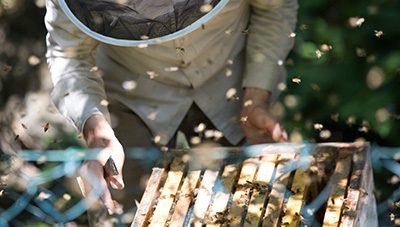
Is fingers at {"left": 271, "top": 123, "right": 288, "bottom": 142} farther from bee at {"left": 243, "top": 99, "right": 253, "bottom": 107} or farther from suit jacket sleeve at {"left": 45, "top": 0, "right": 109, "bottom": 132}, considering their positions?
suit jacket sleeve at {"left": 45, "top": 0, "right": 109, "bottom": 132}

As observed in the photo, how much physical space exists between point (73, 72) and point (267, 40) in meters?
0.70

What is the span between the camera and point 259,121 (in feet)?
5.96

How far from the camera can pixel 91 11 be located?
143cm

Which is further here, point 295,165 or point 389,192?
point 389,192

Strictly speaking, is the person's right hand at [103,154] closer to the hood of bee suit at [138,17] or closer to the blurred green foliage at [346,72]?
the hood of bee suit at [138,17]

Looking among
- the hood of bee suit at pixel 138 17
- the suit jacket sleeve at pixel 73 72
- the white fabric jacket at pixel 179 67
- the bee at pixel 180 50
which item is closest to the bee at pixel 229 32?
the white fabric jacket at pixel 179 67

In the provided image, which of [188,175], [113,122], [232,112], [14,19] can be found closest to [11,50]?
[14,19]

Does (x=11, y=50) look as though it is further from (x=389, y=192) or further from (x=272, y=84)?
(x=389, y=192)

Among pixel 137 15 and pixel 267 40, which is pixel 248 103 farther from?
pixel 137 15

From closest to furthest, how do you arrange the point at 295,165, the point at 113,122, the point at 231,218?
the point at 231,218 < the point at 295,165 < the point at 113,122

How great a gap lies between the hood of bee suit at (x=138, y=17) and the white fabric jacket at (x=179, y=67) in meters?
0.22

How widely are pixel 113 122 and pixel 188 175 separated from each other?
1.51ft

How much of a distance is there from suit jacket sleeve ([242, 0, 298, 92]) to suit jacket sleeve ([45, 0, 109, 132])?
550 millimetres

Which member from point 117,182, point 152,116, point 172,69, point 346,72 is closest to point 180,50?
point 172,69
